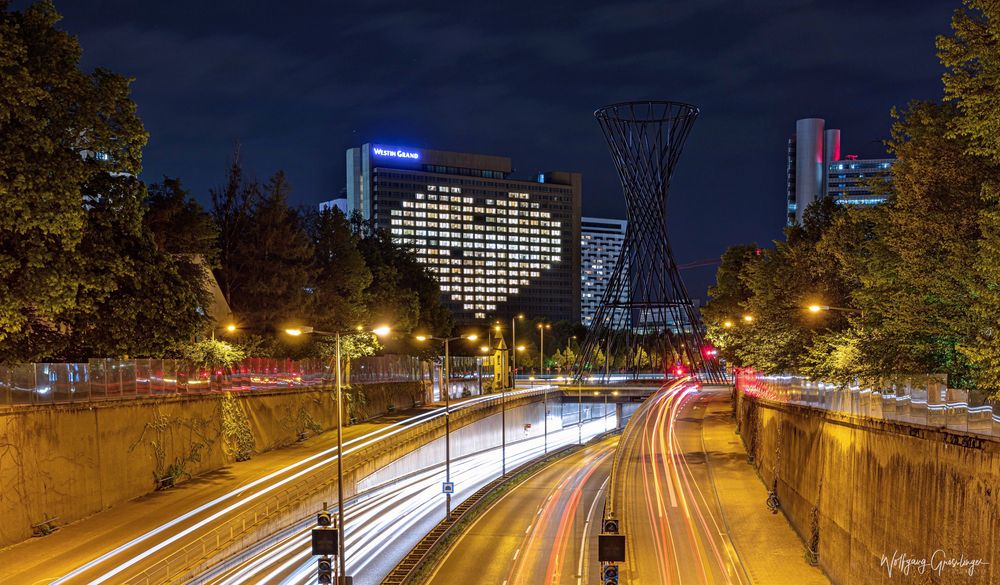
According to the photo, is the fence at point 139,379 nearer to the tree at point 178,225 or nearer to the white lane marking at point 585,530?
the tree at point 178,225

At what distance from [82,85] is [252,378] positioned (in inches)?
968

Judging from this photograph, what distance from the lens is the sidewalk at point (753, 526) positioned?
34844mm

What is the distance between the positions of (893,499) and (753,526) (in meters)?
17.9

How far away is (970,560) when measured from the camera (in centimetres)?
1975

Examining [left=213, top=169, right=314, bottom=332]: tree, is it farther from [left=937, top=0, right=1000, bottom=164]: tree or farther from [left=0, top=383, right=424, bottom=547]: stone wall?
[left=937, top=0, right=1000, bottom=164]: tree

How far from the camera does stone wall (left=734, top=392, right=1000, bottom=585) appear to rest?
65.2ft

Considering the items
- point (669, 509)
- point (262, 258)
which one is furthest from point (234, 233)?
point (669, 509)

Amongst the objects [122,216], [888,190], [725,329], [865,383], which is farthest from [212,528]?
[725,329]

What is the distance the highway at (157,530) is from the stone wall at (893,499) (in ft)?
68.8

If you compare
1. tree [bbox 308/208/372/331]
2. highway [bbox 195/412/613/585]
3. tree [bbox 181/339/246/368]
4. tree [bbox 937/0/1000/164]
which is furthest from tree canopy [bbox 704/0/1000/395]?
tree [bbox 308/208/372/331]

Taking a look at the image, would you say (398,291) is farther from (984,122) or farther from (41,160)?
(984,122)

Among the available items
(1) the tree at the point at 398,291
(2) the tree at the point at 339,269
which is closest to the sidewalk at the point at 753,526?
(2) the tree at the point at 339,269

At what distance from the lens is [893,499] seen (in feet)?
83.8

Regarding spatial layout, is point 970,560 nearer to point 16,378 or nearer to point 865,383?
point 865,383
